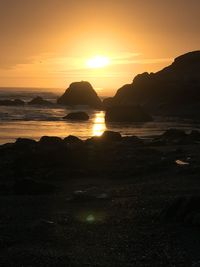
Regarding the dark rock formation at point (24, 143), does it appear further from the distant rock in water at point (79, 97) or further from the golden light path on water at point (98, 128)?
the distant rock in water at point (79, 97)

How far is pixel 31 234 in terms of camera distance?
14273 millimetres

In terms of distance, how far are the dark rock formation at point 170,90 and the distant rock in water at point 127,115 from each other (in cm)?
1617

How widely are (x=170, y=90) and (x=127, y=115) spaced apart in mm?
32762

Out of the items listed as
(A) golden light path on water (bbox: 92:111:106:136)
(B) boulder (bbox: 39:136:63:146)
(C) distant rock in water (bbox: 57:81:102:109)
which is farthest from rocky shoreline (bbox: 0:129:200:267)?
(C) distant rock in water (bbox: 57:81:102:109)

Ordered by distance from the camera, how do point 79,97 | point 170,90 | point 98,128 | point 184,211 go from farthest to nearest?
point 79,97 → point 170,90 → point 98,128 → point 184,211

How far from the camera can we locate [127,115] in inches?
3137

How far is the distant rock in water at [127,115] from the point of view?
78688mm

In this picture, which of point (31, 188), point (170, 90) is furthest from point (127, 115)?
point (31, 188)

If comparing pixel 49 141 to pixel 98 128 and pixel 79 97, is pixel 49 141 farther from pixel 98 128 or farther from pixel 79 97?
pixel 79 97

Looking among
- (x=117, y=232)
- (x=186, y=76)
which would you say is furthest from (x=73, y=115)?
(x=117, y=232)

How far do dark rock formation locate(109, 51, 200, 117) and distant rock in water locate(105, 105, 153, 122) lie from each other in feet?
53.1

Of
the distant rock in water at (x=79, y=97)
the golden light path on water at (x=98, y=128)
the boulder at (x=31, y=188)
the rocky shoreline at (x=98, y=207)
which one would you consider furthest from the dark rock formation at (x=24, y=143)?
the distant rock in water at (x=79, y=97)

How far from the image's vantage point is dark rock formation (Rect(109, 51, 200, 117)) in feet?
335

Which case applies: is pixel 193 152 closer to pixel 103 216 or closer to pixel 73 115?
pixel 103 216
